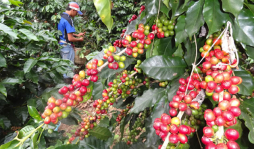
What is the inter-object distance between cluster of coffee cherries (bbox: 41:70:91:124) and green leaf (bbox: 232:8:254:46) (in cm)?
53

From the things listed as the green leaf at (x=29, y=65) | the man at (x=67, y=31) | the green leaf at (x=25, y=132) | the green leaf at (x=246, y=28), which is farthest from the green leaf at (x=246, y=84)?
the man at (x=67, y=31)

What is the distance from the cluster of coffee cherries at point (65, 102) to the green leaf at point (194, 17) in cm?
40

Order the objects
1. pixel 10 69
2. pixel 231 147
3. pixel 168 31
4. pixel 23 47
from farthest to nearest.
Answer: pixel 23 47
pixel 10 69
pixel 168 31
pixel 231 147

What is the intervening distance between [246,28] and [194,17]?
6.3 inches

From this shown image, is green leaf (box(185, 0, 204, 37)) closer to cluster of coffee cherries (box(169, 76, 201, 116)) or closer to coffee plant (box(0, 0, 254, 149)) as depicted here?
coffee plant (box(0, 0, 254, 149))

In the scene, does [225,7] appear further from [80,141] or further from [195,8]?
[80,141]

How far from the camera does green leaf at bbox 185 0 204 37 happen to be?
20.7 inches

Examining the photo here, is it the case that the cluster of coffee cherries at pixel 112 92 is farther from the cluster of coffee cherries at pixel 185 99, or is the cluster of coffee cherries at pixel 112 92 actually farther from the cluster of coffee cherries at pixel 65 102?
the cluster of coffee cherries at pixel 185 99

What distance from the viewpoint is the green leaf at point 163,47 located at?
703 millimetres

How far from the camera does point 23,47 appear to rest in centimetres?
A: 153

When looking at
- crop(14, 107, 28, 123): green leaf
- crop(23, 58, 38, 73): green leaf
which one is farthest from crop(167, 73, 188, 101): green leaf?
crop(14, 107, 28, 123): green leaf

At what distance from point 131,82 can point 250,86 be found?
1.79ft

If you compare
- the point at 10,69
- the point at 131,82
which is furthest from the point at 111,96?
the point at 10,69

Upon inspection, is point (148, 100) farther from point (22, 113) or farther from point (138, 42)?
point (22, 113)
